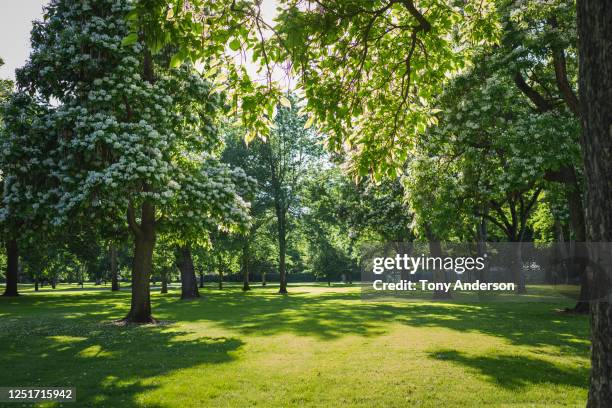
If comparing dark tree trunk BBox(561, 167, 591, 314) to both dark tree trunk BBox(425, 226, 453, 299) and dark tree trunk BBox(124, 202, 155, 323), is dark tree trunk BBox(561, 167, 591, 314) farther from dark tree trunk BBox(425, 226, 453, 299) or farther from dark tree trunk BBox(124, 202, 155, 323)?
dark tree trunk BBox(124, 202, 155, 323)

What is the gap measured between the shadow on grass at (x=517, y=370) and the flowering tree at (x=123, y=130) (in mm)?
10785

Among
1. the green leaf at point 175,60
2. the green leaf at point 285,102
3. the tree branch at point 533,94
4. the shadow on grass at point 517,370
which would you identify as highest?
the tree branch at point 533,94

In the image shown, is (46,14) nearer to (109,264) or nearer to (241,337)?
(241,337)

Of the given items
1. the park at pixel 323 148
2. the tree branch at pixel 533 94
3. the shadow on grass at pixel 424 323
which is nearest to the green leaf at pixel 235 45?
the park at pixel 323 148

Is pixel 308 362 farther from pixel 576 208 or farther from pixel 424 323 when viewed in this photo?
pixel 576 208

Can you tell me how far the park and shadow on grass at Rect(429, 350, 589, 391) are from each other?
0.09 metres

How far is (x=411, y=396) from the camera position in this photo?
9.09 m

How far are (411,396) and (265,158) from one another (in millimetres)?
43346

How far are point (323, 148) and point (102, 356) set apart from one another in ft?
26.8

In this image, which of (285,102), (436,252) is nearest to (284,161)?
(436,252)

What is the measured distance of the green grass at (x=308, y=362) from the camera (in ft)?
29.9

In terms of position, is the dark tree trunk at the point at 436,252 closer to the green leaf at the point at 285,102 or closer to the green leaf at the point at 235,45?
the green leaf at the point at 285,102

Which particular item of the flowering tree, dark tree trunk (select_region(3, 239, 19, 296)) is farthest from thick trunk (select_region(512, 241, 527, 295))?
dark tree trunk (select_region(3, 239, 19, 296))

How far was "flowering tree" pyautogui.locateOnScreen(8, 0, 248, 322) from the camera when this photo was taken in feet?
54.0
